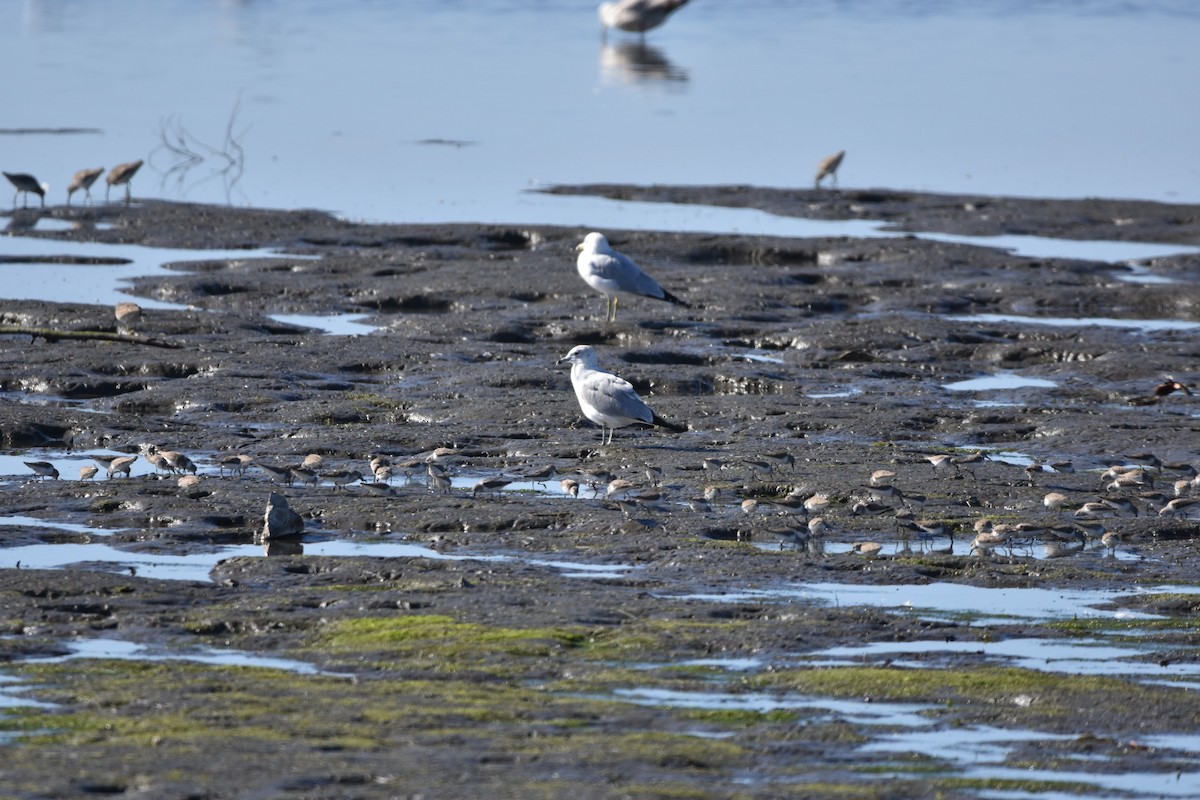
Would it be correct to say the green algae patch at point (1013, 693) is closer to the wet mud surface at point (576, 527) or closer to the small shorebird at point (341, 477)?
the wet mud surface at point (576, 527)

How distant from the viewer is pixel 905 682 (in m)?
7.94

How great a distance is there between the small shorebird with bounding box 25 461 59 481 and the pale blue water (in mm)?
14211

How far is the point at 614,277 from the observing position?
18156mm

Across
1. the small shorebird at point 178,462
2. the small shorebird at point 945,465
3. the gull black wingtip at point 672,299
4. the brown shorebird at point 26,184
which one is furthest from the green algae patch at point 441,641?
the brown shorebird at point 26,184

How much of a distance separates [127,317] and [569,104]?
2483 cm

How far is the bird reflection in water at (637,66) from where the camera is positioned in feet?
155

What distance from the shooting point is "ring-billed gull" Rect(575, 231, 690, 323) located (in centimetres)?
1816

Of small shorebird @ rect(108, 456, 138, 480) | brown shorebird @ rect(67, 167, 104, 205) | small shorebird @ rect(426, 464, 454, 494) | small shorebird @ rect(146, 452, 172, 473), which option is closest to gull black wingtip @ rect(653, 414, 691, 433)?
small shorebird @ rect(426, 464, 454, 494)

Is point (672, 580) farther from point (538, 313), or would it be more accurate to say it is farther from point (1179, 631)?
point (538, 313)

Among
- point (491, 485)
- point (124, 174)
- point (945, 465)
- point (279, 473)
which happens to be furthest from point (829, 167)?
point (279, 473)

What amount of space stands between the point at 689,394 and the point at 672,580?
6.11m

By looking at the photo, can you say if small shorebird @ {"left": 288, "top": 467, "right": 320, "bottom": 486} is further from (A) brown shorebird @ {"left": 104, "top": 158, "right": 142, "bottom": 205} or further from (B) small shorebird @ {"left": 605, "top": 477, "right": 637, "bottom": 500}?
(A) brown shorebird @ {"left": 104, "top": 158, "right": 142, "bottom": 205}

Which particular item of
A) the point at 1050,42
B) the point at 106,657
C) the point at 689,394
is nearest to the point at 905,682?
the point at 106,657

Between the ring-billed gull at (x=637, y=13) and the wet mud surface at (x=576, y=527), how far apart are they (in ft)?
117
